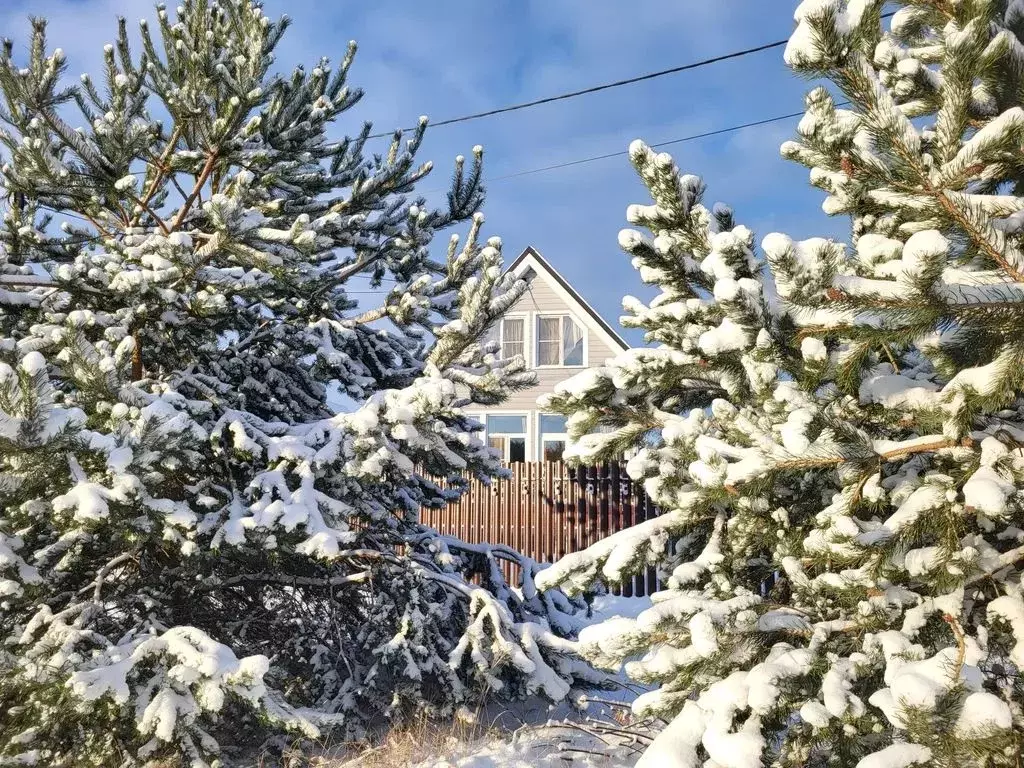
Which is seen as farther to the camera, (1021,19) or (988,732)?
(1021,19)

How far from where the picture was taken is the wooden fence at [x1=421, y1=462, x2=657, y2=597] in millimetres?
12156

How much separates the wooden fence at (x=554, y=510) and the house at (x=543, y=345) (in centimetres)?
622

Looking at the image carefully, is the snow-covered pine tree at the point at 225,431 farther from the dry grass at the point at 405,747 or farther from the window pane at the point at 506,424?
the window pane at the point at 506,424

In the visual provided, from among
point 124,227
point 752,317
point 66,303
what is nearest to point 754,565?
point 752,317

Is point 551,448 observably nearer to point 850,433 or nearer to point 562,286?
point 562,286

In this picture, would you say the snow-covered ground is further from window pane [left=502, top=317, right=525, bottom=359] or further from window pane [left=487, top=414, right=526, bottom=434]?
window pane [left=502, top=317, right=525, bottom=359]

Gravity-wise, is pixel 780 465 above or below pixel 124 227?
below

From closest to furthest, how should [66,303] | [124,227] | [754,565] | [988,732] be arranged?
[988,732]
[754,565]
[66,303]
[124,227]

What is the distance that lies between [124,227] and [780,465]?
5359 mm

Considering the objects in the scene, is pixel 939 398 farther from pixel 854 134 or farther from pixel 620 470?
pixel 620 470

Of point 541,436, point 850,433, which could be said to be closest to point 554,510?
point 541,436

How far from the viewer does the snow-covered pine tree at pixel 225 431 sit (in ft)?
12.7

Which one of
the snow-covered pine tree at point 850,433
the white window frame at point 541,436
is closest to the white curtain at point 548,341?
the white window frame at point 541,436

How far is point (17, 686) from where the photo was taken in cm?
380
